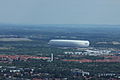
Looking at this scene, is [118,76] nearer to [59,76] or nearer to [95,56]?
[59,76]

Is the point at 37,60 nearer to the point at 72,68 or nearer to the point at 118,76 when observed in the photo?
the point at 72,68

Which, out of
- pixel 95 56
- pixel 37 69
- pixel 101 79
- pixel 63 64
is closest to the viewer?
pixel 101 79

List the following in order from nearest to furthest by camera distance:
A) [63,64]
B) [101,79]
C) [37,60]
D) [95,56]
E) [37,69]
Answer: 1. [101,79]
2. [37,69]
3. [63,64]
4. [37,60]
5. [95,56]

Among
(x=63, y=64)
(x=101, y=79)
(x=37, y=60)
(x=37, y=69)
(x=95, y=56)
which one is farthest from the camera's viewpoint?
(x=95, y=56)

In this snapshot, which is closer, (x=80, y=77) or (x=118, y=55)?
(x=80, y=77)

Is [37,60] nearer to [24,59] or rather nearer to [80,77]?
[24,59]

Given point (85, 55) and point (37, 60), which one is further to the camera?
point (85, 55)

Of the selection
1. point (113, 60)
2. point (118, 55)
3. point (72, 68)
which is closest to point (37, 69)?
point (72, 68)

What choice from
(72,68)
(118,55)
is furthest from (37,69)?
(118,55)
